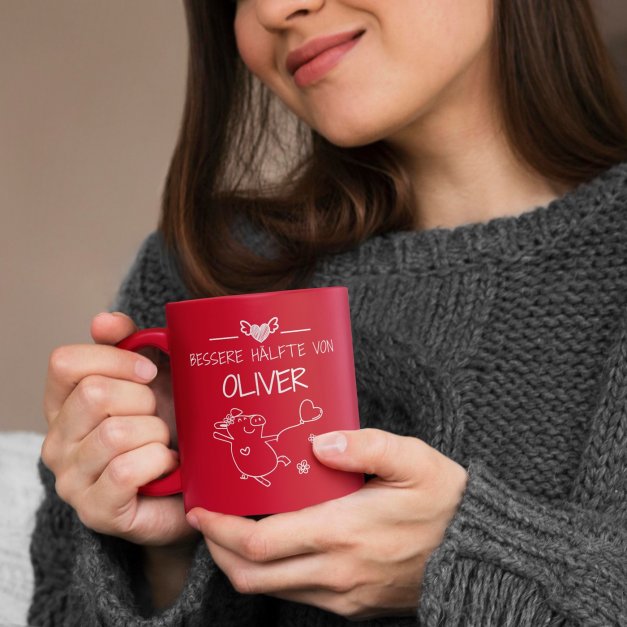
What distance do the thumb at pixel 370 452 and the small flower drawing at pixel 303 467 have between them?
11mm

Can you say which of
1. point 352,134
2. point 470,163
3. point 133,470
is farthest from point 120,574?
point 470,163

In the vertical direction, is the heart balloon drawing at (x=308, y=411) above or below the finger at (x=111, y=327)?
below

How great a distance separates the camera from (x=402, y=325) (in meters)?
1.02

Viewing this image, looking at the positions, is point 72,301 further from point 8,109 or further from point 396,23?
point 396,23

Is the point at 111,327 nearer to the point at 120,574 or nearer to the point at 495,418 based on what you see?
the point at 120,574

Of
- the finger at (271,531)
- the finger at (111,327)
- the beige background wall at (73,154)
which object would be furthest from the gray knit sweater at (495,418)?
the beige background wall at (73,154)

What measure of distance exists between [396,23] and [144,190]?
1.51 meters

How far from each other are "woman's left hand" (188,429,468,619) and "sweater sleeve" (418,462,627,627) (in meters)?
0.03

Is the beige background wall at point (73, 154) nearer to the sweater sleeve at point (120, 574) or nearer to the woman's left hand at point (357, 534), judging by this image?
the sweater sleeve at point (120, 574)

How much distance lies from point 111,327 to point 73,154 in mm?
1635

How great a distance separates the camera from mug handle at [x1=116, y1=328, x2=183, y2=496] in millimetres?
767

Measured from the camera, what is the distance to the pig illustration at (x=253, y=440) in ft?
2.27

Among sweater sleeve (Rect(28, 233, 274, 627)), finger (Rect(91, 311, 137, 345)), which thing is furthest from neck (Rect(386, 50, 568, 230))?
finger (Rect(91, 311, 137, 345))

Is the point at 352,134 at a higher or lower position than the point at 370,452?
higher
